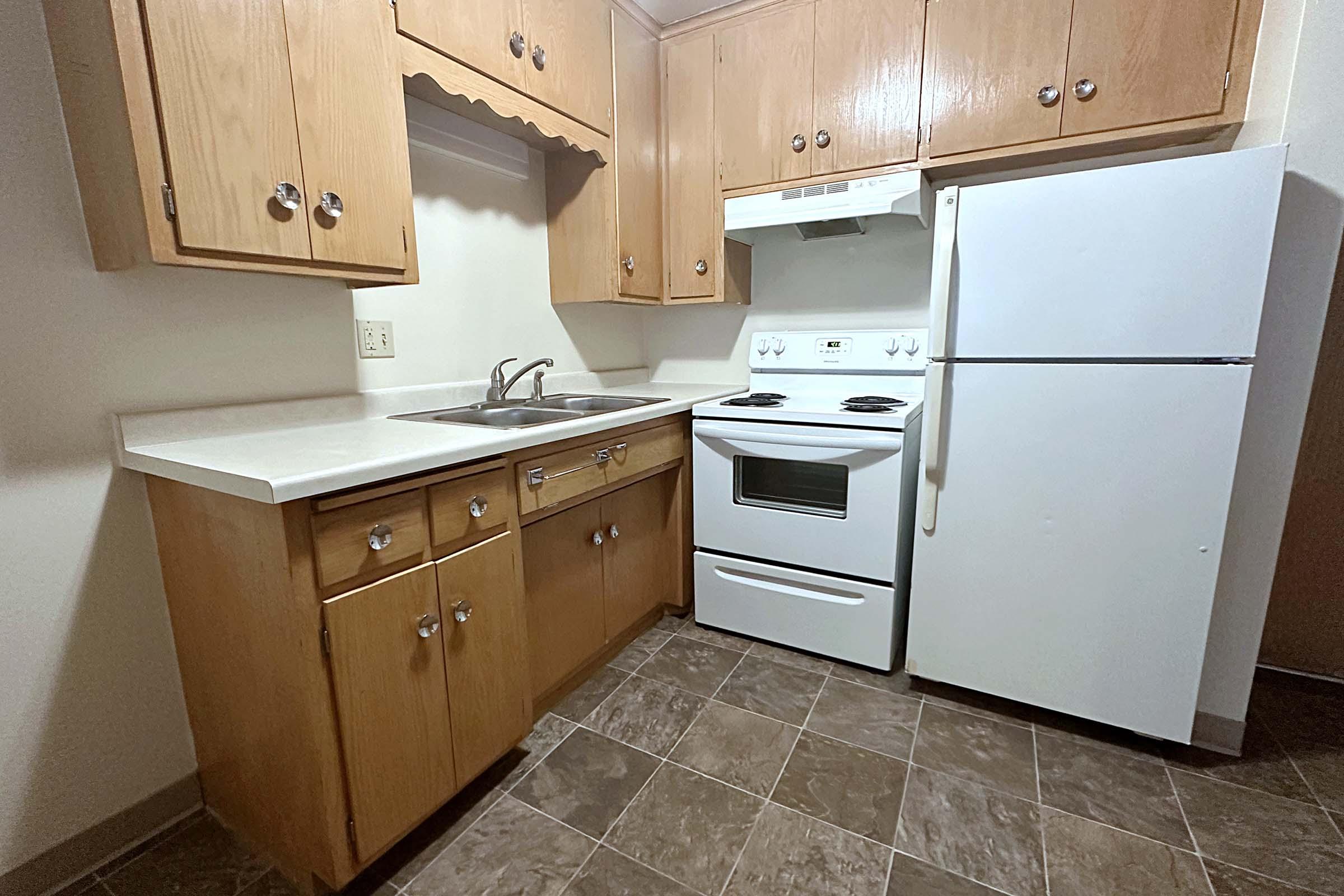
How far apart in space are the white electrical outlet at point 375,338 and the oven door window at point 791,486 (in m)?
1.17

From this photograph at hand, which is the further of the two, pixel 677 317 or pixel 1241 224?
pixel 677 317

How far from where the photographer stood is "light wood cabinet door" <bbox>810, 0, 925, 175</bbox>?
185 cm

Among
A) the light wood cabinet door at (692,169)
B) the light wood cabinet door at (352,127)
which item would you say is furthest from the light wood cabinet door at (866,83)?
the light wood cabinet door at (352,127)

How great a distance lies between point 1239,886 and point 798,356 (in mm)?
1885

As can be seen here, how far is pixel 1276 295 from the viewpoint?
133 cm

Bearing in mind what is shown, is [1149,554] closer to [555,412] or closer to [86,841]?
[555,412]

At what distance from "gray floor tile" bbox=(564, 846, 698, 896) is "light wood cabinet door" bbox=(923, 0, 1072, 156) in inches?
85.6

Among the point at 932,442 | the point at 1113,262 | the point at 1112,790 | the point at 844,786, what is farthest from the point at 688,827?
the point at 1113,262

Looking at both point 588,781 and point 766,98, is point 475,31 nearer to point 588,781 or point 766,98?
point 766,98

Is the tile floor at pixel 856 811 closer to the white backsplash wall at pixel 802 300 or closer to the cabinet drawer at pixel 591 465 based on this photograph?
the cabinet drawer at pixel 591 465

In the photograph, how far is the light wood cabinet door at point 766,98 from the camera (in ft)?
6.63

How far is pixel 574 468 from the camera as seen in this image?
5.11 ft

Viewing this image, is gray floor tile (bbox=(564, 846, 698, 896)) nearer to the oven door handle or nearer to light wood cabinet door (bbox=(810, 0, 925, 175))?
the oven door handle

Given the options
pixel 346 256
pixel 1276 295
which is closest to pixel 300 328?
pixel 346 256
